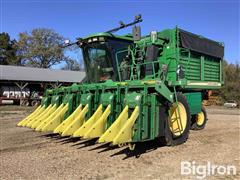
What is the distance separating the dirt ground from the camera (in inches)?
186

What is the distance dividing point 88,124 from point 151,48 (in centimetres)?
289

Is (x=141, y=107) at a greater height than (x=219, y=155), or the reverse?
(x=141, y=107)

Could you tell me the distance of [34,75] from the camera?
1216 inches

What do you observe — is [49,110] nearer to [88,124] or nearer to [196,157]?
[88,124]

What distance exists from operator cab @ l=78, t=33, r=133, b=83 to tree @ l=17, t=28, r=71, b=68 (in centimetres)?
4131

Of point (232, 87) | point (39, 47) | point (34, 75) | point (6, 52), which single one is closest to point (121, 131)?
point (34, 75)

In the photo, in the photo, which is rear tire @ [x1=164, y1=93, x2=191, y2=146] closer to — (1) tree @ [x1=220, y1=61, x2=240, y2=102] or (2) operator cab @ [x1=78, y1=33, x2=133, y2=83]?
(2) operator cab @ [x1=78, y1=33, x2=133, y2=83]

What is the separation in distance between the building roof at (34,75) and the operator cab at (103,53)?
818 inches

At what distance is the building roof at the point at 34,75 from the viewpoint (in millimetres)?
28459

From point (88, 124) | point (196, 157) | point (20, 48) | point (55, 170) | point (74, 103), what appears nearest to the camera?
point (55, 170)

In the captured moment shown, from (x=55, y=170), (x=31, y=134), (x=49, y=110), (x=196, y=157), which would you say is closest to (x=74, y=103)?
(x=49, y=110)

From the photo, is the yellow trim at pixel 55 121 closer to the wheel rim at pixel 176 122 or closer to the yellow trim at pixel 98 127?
the yellow trim at pixel 98 127

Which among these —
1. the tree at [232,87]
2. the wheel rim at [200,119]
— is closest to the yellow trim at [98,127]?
the wheel rim at [200,119]

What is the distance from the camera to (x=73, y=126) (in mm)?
6551
